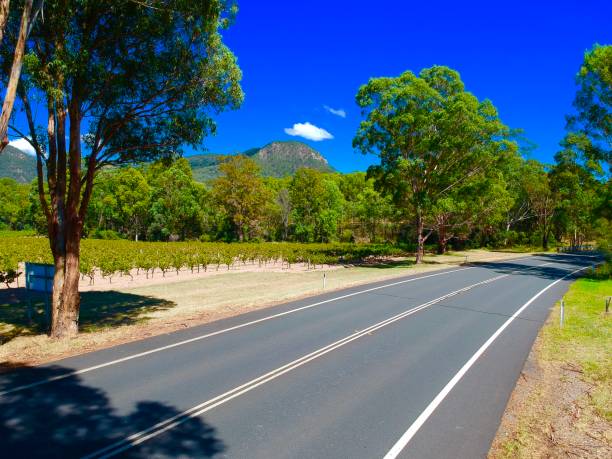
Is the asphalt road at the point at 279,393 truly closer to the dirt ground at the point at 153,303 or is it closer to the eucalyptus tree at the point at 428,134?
the dirt ground at the point at 153,303

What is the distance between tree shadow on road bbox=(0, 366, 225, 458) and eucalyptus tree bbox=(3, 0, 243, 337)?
4.92m

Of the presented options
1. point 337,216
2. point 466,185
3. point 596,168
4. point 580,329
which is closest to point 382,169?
point 466,185

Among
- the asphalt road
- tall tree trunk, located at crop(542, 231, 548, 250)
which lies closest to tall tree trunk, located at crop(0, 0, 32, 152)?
the asphalt road

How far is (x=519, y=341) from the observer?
441 inches

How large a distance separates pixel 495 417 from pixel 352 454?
2.74 m

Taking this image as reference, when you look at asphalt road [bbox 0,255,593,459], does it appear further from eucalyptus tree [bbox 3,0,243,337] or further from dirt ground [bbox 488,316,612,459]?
eucalyptus tree [bbox 3,0,243,337]

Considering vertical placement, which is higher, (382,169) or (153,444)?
(382,169)

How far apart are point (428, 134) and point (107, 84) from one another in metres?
27.3

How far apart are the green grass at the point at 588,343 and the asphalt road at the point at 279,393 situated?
30.1 inches

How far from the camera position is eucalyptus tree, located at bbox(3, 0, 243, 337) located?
10508mm

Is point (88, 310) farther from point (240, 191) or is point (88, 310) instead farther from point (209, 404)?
point (240, 191)

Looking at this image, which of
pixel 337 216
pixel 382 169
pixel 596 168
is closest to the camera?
pixel 596 168

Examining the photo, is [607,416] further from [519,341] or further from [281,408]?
[281,408]

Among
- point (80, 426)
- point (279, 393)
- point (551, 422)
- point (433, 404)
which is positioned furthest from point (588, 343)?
point (80, 426)
